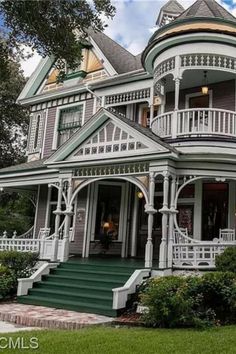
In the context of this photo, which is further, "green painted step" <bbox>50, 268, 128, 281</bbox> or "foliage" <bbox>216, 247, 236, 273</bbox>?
"green painted step" <bbox>50, 268, 128, 281</bbox>

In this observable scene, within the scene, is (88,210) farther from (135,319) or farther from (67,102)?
(135,319)

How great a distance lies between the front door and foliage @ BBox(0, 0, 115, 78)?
771 centimetres

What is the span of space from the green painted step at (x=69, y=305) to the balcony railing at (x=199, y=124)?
17.6 feet

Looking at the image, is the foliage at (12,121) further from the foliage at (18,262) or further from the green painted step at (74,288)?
the green painted step at (74,288)

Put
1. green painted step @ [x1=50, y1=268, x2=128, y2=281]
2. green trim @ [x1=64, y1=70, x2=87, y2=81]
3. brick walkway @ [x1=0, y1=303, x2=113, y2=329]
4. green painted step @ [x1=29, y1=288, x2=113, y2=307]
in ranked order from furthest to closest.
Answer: green trim @ [x1=64, y1=70, x2=87, y2=81] → green painted step @ [x1=50, y1=268, x2=128, y2=281] → green painted step @ [x1=29, y1=288, x2=113, y2=307] → brick walkway @ [x1=0, y1=303, x2=113, y2=329]

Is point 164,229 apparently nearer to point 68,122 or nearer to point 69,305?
point 69,305

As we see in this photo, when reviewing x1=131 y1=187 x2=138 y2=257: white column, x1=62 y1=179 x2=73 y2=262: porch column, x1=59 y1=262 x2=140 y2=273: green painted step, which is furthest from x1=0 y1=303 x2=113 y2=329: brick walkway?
x1=131 y1=187 x2=138 y2=257: white column

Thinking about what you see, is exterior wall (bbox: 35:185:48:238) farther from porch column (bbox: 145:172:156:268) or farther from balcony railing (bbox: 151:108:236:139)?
porch column (bbox: 145:172:156:268)

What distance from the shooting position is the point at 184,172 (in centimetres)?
1204

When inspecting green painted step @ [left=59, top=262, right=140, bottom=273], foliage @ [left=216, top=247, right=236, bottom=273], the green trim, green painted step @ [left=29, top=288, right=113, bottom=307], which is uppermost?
the green trim

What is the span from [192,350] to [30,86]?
53.7ft

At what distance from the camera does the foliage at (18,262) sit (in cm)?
1253

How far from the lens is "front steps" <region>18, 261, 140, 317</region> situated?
10.0m

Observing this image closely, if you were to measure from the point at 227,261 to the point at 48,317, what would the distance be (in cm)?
434
